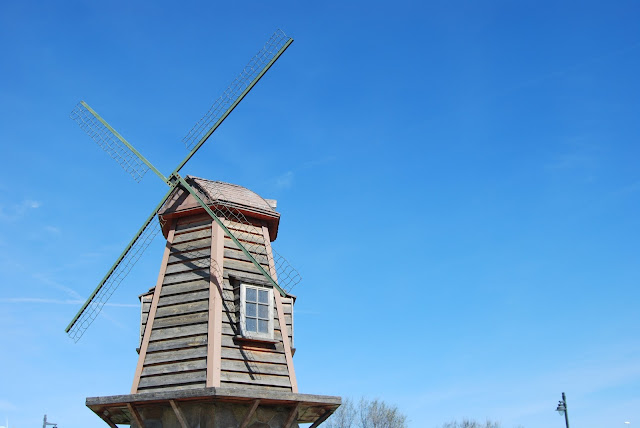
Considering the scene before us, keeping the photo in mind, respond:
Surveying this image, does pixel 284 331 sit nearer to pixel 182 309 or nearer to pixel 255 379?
pixel 255 379

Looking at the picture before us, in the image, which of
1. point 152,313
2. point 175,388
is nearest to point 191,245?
point 152,313

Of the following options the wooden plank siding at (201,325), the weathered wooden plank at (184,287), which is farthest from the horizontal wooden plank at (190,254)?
the weathered wooden plank at (184,287)

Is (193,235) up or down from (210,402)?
up

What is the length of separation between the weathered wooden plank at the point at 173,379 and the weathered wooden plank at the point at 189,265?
184 cm

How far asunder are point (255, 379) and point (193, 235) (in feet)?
9.43

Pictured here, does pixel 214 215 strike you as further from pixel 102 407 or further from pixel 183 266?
pixel 102 407

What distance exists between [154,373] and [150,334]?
0.69 meters

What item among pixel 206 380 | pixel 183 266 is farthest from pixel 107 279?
pixel 206 380

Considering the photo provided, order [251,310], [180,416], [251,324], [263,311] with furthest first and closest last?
1. [263,311]
2. [251,310]
3. [251,324]
4. [180,416]

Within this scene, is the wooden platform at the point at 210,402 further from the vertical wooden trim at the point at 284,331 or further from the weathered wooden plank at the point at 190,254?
the weathered wooden plank at the point at 190,254

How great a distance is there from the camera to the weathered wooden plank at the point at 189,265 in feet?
34.6

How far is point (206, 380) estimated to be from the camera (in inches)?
A: 363

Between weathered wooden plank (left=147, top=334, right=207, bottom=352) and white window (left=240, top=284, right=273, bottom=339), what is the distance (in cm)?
67

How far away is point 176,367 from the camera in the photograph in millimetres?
9641
